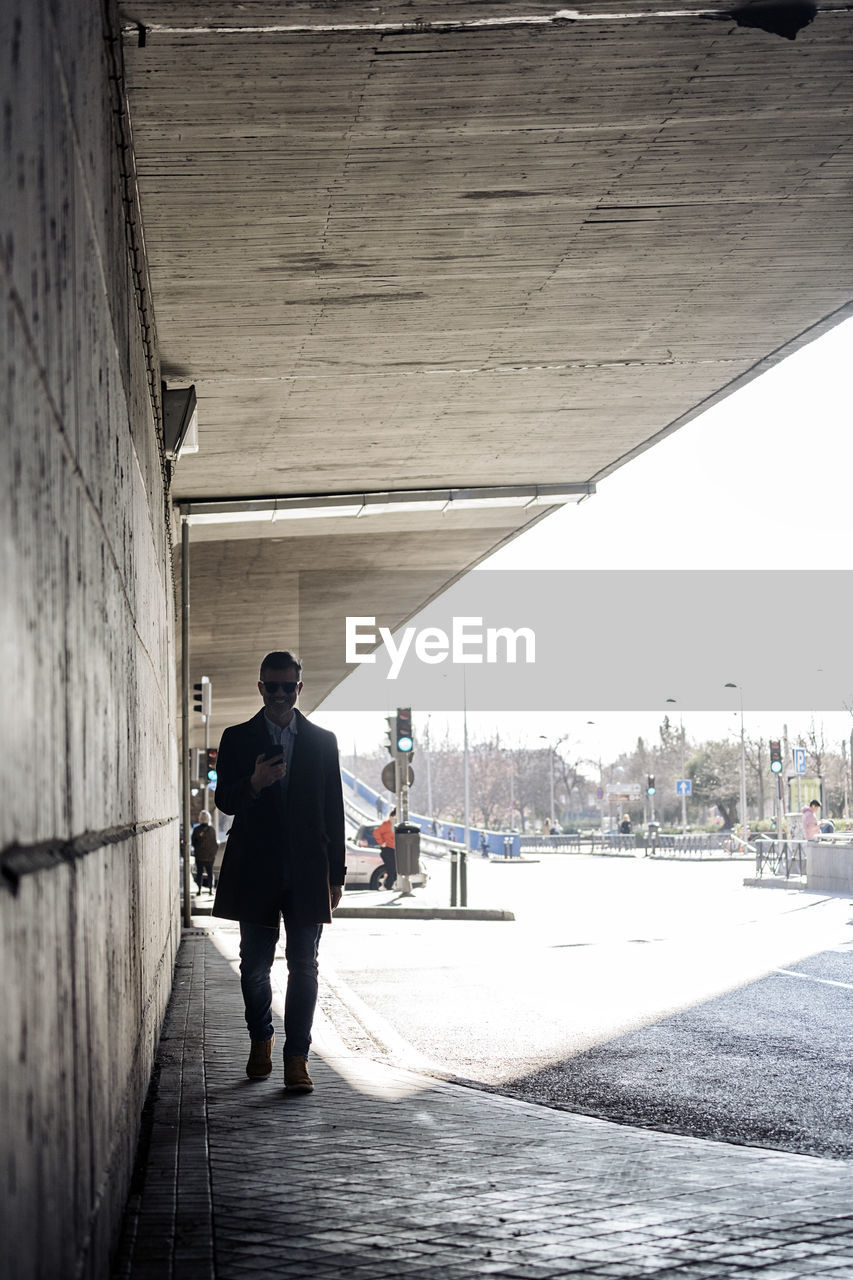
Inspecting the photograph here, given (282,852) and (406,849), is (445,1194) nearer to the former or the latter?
(282,852)

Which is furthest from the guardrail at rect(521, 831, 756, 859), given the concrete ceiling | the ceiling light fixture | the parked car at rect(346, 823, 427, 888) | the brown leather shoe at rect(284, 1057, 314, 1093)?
the brown leather shoe at rect(284, 1057, 314, 1093)

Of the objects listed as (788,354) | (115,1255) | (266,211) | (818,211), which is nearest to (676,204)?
(818,211)

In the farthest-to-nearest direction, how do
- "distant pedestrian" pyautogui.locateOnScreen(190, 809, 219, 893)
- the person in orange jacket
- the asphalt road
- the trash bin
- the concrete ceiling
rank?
the person in orange jacket → "distant pedestrian" pyautogui.locateOnScreen(190, 809, 219, 893) → the trash bin → the asphalt road → the concrete ceiling

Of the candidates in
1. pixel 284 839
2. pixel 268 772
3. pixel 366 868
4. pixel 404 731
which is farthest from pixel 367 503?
pixel 366 868

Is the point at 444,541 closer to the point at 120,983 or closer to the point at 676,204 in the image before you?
the point at 676,204

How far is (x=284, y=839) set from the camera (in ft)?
23.9

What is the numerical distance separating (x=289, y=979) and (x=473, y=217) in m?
5.06

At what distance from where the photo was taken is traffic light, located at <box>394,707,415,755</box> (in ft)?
87.1

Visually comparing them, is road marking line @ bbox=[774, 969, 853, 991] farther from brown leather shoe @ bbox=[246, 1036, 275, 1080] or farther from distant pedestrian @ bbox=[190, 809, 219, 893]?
distant pedestrian @ bbox=[190, 809, 219, 893]

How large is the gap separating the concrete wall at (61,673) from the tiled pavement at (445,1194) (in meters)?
0.33

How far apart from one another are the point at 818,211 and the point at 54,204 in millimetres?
8227

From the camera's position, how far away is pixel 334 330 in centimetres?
1223

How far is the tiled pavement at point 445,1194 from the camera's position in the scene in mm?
4141

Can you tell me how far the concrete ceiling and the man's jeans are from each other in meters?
4.05
